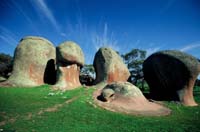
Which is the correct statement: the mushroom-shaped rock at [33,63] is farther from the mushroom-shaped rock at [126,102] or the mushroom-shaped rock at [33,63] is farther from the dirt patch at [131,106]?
the dirt patch at [131,106]

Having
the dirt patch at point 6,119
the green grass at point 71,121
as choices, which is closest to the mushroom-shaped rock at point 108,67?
the green grass at point 71,121

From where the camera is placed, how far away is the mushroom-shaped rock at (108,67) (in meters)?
24.5

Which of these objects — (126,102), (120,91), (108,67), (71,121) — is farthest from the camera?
(108,67)

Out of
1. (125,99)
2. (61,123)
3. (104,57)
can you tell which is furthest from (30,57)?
(61,123)

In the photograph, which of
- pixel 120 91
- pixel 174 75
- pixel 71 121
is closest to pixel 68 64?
pixel 120 91

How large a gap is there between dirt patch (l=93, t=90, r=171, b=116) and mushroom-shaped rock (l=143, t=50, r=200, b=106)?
185 inches

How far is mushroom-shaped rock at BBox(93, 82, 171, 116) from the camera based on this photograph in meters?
14.1

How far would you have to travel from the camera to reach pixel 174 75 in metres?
19.5

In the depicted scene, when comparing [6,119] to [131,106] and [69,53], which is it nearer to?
[131,106]

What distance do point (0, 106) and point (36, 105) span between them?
2357 millimetres

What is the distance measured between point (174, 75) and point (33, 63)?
17237 millimetres

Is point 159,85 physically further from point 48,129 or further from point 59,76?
point 48,129

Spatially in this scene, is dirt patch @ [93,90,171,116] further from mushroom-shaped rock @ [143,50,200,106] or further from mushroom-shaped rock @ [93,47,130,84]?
mushroom-shaped rock @ [93,47,130,84]

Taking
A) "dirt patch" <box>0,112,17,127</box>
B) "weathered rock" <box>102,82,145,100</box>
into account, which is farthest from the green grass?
"weathered rock" <box>102,82,145,100</box>
